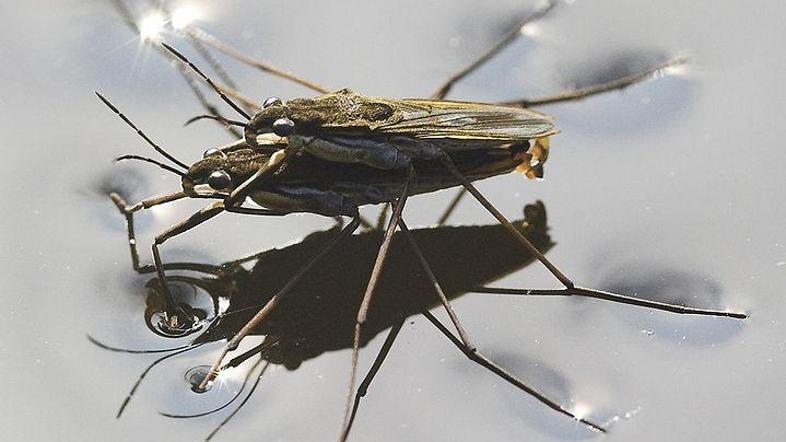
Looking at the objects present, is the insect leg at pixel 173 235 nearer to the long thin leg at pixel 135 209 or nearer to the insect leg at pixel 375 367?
the long thin leg at pixel 135 209

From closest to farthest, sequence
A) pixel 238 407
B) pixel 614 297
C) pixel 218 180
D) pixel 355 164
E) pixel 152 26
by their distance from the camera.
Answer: pixel 238 407, pixel 218 180, pixel 614 297, pixel 355 164, pixel 152 26

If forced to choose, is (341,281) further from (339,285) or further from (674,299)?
(674,299)

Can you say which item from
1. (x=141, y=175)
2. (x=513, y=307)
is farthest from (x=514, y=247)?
(x=141, y=175)

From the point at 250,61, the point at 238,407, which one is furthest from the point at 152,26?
the point at 238,407

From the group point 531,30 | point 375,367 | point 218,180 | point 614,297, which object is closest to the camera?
point 375,367

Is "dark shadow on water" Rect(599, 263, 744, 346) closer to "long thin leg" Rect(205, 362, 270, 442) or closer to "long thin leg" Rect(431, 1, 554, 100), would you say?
"long thin leg" Rect(431, 1, 554, 100)

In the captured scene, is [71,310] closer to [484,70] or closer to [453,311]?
[453,311]
